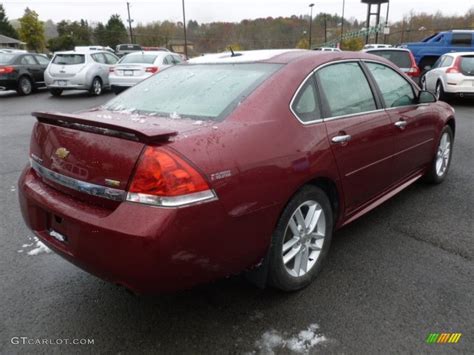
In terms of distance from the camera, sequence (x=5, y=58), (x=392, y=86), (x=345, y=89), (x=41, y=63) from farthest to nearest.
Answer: (x=41, y=63) < (x=5, y=58) < (x=392, y=86) < (x=345, y=89)

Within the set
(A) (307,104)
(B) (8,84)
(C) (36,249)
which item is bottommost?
(C) (36,249)

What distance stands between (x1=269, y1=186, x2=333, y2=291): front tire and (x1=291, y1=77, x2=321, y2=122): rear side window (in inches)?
18.2

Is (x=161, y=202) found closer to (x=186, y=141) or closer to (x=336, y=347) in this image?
(x=186, y=141)

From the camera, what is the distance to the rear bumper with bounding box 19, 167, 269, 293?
1971mm

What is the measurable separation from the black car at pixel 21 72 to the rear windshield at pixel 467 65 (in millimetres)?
14085

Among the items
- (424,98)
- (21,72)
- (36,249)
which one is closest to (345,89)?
(424,98)

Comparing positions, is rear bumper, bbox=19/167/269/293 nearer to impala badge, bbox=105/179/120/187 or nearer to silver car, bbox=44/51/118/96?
impala badge, bbox=105/179/120/187

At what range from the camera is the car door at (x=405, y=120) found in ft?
12.0

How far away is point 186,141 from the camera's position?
211 cm

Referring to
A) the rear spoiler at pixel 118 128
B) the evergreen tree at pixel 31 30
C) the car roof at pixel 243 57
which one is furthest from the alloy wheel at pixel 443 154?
the evergreen tree at pixel 31 30

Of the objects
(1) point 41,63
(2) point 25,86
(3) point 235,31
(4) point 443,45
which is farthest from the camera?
(3) point 235,31

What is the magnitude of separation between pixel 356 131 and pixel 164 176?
65.6 inches

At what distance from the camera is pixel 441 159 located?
492cm

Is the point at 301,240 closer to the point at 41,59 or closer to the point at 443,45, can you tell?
the point at 41,59
